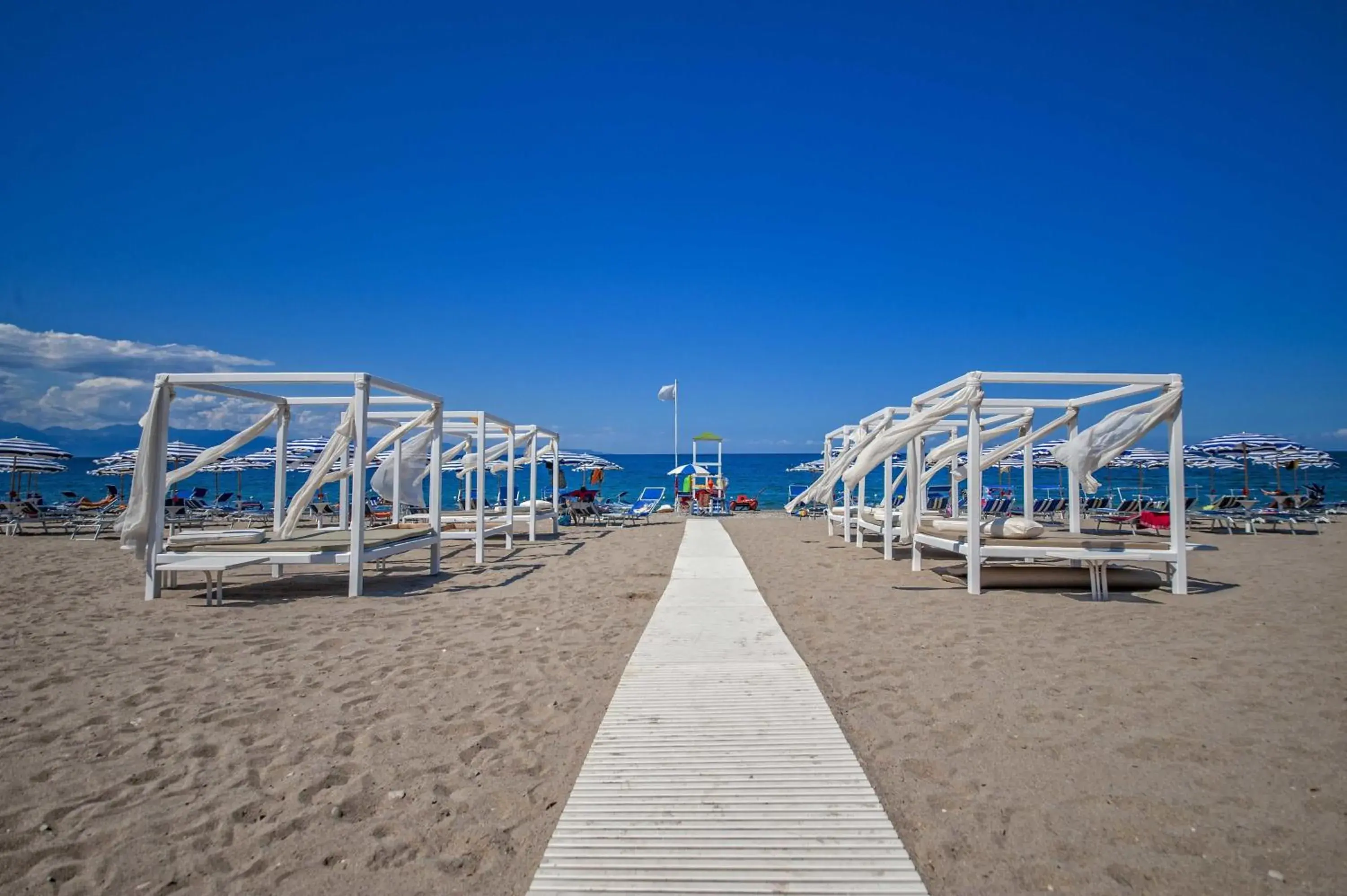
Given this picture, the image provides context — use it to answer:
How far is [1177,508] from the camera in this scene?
8734 millimetres

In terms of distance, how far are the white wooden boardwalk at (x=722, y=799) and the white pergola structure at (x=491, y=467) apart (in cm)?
722

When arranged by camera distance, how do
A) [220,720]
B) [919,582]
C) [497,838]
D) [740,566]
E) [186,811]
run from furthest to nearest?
[740,566], [919,582], [220,720], [186,811], [497,838]

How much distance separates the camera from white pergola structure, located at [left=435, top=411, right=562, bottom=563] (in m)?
12.1

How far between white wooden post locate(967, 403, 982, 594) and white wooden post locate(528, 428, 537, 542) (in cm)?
963

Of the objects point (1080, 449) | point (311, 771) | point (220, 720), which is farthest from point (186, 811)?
point (1080, 449)

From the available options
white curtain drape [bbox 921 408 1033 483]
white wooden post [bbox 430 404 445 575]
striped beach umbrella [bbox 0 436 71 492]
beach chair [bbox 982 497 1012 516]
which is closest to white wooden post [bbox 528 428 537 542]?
white wooden post [bbox 430 404 445 575]

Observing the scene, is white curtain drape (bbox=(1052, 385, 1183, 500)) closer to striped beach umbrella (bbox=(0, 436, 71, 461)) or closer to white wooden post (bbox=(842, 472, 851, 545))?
white wooden post (bbox=(842, 472, 851, 545))

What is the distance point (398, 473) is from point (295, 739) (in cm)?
834

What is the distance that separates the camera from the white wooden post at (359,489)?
27.7 feet

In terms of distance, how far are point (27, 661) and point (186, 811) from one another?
370cm

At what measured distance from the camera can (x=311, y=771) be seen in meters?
3.55

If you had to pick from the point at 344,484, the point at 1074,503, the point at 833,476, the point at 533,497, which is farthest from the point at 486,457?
the point at 1074,503

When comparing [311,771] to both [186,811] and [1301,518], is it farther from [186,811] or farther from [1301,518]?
[1301,518]

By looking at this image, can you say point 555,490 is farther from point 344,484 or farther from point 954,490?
point 954,490
